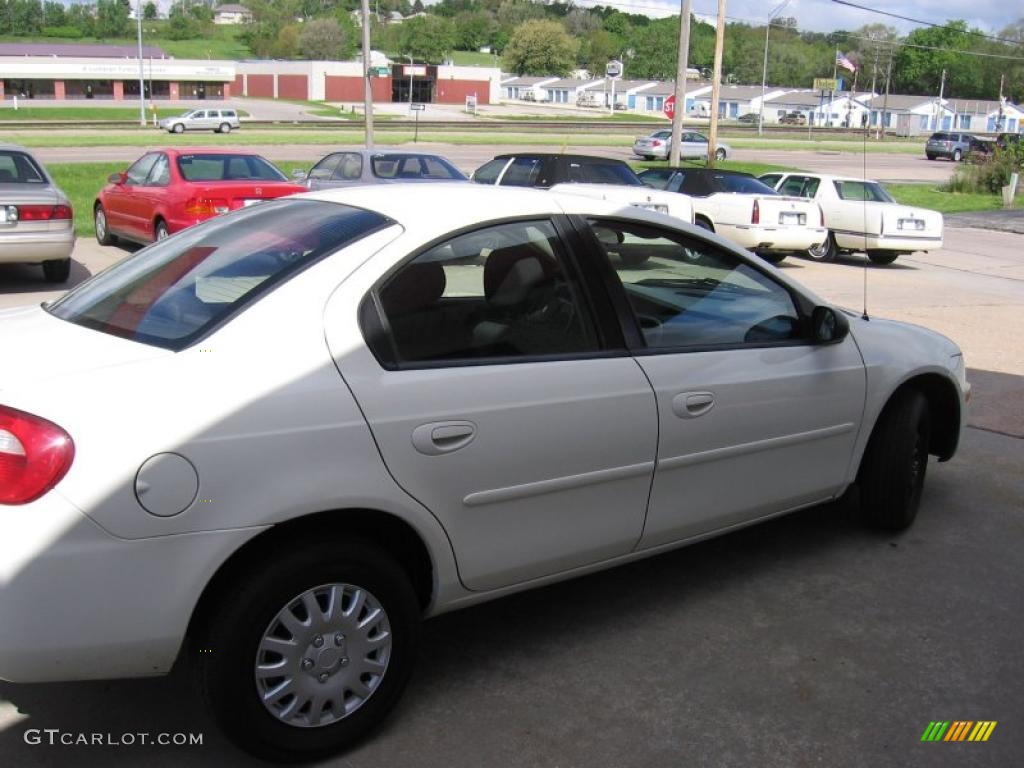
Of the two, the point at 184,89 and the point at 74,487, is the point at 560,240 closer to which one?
the point at 74,487

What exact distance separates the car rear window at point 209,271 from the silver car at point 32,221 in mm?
7862

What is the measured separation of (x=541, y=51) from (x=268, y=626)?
519 ft

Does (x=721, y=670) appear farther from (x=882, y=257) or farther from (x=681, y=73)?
(x=681, y=73)

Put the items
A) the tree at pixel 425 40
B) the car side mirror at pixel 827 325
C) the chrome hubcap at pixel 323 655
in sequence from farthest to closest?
the tree at pixel 425 40 < the car side mirror at pixel 827 325 < the chrome hubcap at pixel 323 655

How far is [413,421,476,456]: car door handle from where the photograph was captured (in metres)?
3.26

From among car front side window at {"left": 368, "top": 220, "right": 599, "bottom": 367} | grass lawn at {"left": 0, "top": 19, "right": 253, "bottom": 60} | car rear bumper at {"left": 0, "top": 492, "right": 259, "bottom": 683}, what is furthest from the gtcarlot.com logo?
grass lawn at {"left": 0, "top": 19, "right": 253, "bottom": 60}

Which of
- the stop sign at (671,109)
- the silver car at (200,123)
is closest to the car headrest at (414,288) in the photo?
the stop sign at (671,109)

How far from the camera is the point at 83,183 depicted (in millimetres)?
23266

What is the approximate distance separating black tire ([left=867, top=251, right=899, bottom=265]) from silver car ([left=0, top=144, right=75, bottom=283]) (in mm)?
12799

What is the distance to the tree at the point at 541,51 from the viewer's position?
15350 centimetres

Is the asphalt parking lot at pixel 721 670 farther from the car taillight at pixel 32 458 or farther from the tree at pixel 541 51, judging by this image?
the tree at pixel 541 51

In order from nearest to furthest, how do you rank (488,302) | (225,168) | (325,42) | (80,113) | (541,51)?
(488,302) < (225,168) < (80,113) < (325,42) < (541,51)

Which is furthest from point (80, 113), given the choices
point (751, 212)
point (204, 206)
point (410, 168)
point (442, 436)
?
point (442, 436)

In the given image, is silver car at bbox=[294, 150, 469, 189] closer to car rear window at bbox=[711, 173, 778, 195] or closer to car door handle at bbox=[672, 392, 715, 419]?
car rear window at bbox=[711, 173, 778, 195]
